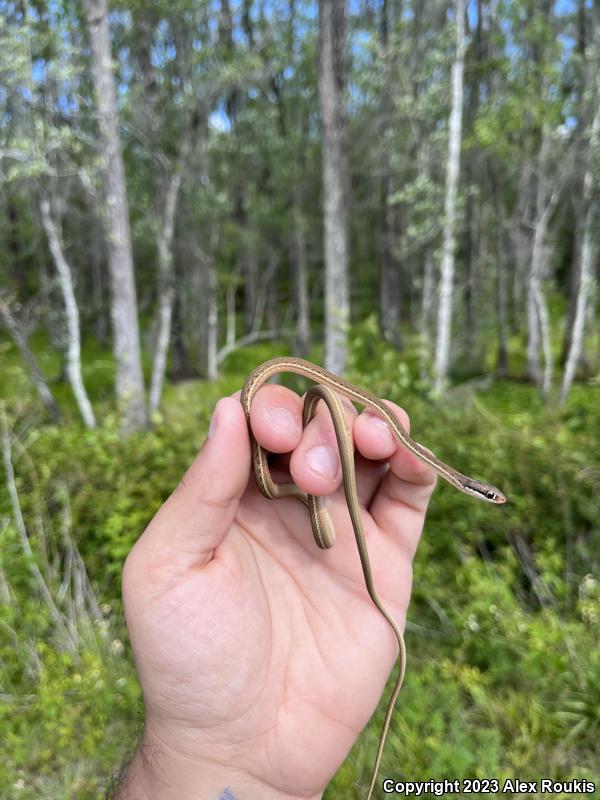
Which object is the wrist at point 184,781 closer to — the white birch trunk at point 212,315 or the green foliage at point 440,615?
the green foliage at point 440,615

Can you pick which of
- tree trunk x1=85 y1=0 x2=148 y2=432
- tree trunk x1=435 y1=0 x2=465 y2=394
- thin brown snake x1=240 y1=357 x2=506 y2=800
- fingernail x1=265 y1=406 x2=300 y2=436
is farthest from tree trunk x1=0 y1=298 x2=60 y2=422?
fingernail x1=265 y1=406 x2=300 y2=436

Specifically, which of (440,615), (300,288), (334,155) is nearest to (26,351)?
(334,155)

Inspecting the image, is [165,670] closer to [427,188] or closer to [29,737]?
[29,737]

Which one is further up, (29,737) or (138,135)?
(138,135)

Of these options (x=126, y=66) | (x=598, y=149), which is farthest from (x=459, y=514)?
(x=126, y=66)

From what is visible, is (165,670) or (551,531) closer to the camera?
(165,670)

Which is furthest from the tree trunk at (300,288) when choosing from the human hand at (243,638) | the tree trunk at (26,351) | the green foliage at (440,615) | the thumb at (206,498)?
the thumb at (206,498)
